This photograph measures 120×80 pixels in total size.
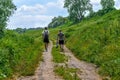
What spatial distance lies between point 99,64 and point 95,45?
717 centimetres

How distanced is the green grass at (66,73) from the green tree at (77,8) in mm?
107224

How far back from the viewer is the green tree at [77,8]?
5108 inches

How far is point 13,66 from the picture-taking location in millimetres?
23203

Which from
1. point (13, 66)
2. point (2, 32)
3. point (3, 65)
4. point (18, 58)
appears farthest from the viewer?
point (2, 32)

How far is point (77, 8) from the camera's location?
13138 cm

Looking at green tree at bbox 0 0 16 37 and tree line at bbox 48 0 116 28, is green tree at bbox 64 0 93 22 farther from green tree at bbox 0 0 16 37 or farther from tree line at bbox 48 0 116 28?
green tree at bbox 0 0 16 37

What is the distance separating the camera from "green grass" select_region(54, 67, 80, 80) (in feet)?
66.1

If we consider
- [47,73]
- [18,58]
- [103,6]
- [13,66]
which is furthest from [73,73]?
[103,6]

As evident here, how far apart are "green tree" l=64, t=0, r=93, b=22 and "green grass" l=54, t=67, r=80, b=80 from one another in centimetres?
10722

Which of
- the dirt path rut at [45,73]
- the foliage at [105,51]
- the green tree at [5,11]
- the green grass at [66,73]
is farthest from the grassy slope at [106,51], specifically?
the green tree at [5,11]

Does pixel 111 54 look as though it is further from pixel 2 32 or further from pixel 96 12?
pixel 96 12

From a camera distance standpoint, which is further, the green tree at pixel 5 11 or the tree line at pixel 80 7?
the tree line at pixel 80 7

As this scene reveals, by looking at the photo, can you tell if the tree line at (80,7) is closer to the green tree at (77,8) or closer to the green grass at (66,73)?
the green tree at (77,8)

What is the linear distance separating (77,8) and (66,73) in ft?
364
